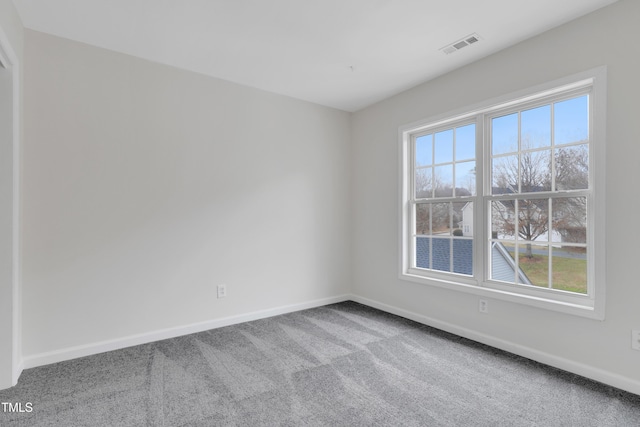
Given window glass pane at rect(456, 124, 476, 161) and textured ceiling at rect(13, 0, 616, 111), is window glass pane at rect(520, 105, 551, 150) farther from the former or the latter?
textured ceiling at rect(13, 0, 616, 111)

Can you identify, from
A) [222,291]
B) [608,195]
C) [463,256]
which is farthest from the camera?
[222,291]

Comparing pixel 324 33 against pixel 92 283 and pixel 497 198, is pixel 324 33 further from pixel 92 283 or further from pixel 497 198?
pixel 92 283

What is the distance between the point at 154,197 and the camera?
2.92m

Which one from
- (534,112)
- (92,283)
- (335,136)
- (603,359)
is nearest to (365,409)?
(603,359)

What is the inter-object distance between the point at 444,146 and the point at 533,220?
117 cm

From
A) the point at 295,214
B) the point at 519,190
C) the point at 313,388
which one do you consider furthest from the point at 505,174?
the point at 313,388

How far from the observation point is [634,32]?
6.71 feet

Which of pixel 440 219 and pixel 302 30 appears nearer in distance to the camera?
pixel 302 30

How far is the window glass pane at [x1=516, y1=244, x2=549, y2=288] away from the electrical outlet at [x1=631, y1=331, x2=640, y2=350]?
0.58m

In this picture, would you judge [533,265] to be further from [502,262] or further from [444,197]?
[444,197]

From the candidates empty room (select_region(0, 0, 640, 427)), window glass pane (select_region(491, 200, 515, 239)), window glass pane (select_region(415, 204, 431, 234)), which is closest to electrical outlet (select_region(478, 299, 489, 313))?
empty room (select_region(0, 0, 640, 427))

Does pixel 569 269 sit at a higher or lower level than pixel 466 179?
lower

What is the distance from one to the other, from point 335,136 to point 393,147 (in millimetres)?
861

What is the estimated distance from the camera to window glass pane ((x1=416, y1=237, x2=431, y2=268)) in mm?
3496
